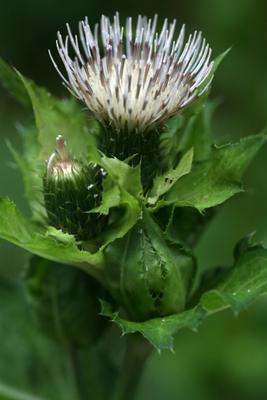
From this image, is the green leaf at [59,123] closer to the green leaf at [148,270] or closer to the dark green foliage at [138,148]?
the dark green foliage at [138,148]

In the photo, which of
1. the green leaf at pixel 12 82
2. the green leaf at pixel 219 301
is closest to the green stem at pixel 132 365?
the green leaf at pixel 219 301

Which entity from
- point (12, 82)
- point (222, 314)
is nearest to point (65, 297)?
point (12, 82)

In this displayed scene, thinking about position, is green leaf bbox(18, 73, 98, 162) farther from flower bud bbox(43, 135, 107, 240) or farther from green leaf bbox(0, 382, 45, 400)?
green leaf bbox(0, 382, 45, 400)

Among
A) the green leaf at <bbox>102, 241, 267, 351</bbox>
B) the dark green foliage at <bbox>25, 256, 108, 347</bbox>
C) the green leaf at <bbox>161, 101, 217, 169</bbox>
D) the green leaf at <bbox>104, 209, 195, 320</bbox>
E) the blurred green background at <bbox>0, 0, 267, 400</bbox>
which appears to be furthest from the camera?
the blurred green background at <bbox>0, 0, 267, 400</bbox>

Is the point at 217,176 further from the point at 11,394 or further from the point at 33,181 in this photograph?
the point at 11,394

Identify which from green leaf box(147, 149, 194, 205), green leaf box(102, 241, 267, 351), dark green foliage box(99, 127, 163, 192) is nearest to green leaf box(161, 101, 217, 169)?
dark green foliage box(99, 127, 163, 192)

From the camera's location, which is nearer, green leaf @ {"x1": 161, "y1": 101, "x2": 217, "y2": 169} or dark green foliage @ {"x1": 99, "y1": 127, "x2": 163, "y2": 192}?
dark green foliage @ {"x1": 99, "y1": 127, "x2": 163, "y2": 192}

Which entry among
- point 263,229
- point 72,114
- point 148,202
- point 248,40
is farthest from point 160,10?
point 148,202
